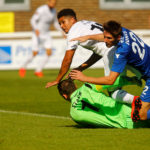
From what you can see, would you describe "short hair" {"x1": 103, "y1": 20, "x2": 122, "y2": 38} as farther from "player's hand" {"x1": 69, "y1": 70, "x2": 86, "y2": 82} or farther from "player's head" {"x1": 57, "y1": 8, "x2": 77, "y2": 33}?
"player's head" {"x1": 57, "y1": 8, "x2": 77, "y2": 33}

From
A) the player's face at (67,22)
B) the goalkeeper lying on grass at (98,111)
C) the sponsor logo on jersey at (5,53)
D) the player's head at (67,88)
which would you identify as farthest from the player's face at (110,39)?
the sponsor logo on jersey at (5,53)

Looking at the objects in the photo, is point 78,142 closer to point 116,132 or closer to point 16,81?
point 116,132

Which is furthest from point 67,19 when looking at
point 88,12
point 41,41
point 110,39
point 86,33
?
point 88,12

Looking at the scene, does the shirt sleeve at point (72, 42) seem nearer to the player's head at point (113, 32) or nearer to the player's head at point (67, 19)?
the player's head at point (67, 19)

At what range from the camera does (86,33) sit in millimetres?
8961

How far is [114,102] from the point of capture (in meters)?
8.35

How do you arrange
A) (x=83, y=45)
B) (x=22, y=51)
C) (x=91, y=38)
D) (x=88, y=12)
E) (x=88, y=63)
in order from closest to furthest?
(x=91, y=38) → (x=83, y=45) → (x=88, y=63) → (x=22, y=51) → (x=88, y=12)

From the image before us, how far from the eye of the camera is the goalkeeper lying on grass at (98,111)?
8164 mm

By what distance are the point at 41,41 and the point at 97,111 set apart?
11.3 meters

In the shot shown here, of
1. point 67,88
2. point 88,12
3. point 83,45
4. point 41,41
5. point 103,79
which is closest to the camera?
point 103,79

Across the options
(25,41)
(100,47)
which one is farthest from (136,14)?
(100,47)

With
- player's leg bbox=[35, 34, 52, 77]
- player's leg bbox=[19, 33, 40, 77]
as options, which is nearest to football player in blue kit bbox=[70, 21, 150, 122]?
player's leg bbox=[35, 34, 52, 77]

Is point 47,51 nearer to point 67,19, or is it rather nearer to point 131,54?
point 67,19

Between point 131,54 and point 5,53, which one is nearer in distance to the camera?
point 131,54
